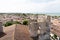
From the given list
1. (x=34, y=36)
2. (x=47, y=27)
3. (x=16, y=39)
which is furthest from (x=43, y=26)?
(x=16, y=39)

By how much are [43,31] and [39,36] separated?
1.78 feet

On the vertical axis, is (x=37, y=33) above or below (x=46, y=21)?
below

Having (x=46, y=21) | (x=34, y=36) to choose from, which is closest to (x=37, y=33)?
(x=34, y=36)

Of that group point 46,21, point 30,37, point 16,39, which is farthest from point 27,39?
point 46,21

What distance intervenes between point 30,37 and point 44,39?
59.4 inches

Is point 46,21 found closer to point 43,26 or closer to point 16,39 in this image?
point 43,26

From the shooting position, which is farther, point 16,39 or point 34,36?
point 34,36

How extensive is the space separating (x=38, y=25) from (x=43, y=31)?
2.15 ft

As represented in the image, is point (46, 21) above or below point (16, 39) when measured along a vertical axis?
above

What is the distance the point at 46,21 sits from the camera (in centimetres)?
1344

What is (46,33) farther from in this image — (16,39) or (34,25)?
(16,39)

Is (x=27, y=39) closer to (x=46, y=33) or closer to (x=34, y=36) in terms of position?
(x=34, y=36)

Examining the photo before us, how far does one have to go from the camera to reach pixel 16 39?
12273 mm

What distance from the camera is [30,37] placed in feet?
45.4
